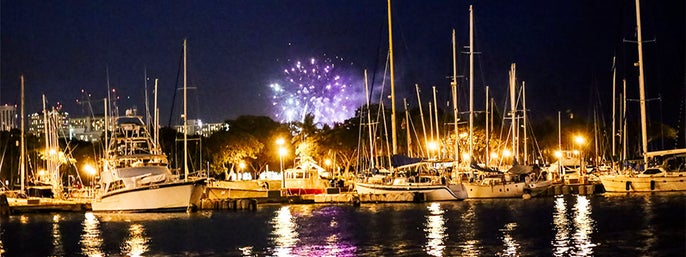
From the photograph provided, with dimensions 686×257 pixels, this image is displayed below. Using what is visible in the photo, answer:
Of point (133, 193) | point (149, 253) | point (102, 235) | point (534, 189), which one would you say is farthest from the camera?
point (534, 189)

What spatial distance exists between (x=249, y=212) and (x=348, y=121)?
50.3 meters

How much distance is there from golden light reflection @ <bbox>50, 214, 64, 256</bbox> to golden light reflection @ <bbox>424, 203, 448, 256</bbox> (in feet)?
56.1

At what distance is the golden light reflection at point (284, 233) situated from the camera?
47000 mm

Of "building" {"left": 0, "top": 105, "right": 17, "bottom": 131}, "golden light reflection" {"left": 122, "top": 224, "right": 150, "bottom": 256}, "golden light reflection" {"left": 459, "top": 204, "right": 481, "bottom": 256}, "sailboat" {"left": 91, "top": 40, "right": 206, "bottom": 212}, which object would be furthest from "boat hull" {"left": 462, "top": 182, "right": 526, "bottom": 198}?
"building" {"left": 0, "top": 105, "right": 17, "bottom": 131}

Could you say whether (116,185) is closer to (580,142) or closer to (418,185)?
(418,185)

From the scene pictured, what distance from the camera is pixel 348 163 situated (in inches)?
4572

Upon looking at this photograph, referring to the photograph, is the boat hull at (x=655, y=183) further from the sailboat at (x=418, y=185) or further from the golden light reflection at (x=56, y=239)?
the golden light reflection at (x=56, y=239)

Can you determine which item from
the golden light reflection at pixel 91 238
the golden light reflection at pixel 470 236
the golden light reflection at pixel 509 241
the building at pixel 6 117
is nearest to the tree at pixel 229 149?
the building at pixel 6 117

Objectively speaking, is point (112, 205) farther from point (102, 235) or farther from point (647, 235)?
point (647, 235)

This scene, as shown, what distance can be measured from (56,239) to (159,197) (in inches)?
640

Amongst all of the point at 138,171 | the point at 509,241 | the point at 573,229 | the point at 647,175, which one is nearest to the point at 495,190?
the point at 647,175

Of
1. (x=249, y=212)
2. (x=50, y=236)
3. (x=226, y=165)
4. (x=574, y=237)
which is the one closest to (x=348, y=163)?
(x=226, y=165)

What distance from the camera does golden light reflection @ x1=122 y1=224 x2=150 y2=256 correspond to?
47.7 metres

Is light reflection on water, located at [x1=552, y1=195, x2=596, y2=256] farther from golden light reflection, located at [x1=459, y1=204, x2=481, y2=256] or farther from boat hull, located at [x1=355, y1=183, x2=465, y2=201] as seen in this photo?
boat hull, located at [x1=355, y1=183, x2=465, y2=201]
